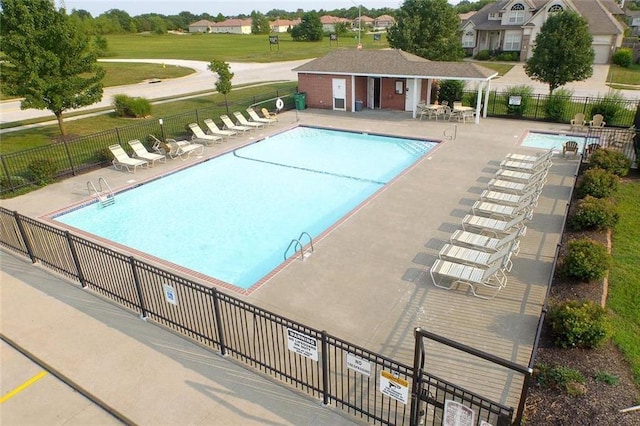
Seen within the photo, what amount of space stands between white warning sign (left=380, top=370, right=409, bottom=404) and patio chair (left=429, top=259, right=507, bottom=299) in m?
4.12

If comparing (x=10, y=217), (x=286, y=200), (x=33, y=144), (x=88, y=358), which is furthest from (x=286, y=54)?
(x=88, y=358)

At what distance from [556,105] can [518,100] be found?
1823 mm

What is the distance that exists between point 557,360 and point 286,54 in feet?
222

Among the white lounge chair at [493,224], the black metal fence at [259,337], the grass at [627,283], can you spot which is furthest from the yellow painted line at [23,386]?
the white lounge chair at [493,224]

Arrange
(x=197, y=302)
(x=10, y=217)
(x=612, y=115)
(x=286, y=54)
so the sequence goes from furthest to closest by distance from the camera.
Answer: (x=286, y=54)
(x=612, y=115)
(x=10, y=217)
(x=197, y=302)

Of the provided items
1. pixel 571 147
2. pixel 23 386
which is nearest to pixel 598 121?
pixel 571 147

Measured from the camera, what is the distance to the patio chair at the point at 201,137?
69.3 feet

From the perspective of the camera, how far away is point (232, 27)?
17100 cm

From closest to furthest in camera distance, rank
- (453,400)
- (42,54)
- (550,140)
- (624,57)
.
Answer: (453,400) < (42,54) < (550,140) < (624,57)

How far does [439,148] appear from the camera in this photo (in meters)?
19.3

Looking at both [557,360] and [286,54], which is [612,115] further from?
[286,54]

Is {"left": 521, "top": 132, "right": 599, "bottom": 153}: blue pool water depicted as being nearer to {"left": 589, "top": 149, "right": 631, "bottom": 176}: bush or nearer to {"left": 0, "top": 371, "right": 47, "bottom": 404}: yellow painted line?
{"left": 589, "top": 149, "right": 631, "bottom": 176}: bush

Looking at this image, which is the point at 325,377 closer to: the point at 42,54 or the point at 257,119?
the point at 42,54

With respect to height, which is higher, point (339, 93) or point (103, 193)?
point (339, 93)
